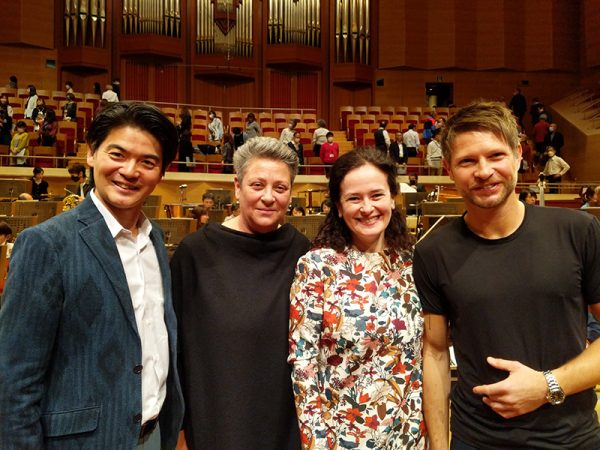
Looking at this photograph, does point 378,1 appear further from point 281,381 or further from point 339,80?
point 281,381

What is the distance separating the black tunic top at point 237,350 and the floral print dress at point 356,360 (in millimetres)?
107

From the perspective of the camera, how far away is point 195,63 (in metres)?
15.1

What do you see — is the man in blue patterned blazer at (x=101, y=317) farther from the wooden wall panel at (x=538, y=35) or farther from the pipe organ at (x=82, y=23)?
the wooden wall panel at (x=538, y=35)

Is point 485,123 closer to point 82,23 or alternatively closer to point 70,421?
point 70,421

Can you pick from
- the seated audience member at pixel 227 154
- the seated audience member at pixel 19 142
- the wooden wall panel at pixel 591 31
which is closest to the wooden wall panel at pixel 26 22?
the seated audience member at pixel 19 142

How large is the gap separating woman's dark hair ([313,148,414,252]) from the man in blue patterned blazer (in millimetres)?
471

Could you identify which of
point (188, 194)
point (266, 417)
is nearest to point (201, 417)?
point (266, 417)

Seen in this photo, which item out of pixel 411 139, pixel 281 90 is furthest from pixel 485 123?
pixel 281 90

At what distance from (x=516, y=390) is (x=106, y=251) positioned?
1015 millimetres

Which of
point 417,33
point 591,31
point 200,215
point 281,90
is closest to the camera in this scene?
point 200,215

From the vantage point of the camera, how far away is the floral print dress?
157 centimetres

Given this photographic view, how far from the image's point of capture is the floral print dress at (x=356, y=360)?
5.15ft

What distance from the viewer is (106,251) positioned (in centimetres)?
140

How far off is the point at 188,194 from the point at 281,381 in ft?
30.4
